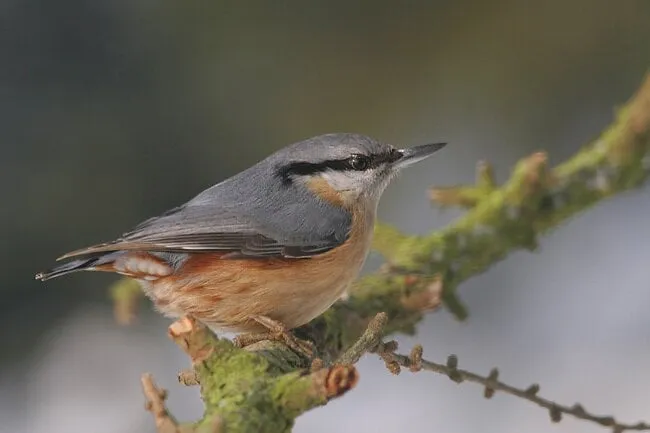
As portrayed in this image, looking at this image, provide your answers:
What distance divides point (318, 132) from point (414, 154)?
5.26 feet

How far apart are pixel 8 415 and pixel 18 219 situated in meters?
0.67

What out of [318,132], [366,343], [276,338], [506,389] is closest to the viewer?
[366,343]

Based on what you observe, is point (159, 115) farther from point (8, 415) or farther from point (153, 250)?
point (153, 250)

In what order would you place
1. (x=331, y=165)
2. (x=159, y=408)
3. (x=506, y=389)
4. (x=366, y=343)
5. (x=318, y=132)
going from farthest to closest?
(x=318, y=132) → (x=331, y=165) → (x=506, y=389) → (x=366, y=343) → (x=159, y=408)

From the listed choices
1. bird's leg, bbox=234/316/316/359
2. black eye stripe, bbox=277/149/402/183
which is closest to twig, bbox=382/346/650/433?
bird's leg, bbox=234/316/316/359

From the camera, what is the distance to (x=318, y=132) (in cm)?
324

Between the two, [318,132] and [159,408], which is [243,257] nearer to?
[159,408]

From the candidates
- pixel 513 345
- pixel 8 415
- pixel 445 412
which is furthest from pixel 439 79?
pixel 8 415

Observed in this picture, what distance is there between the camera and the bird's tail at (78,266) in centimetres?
135

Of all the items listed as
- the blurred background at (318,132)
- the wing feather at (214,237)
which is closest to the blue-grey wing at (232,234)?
the wing feather at (214,237)

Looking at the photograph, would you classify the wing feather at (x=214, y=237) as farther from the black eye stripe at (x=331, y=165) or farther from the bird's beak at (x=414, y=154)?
the bird's beak at (x=414, y=154)

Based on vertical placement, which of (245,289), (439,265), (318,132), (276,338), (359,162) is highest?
(318,132)

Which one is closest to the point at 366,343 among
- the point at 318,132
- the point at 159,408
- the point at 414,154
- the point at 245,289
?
the point at 159,408

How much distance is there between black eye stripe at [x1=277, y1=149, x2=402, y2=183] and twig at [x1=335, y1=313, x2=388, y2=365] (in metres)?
0.56
